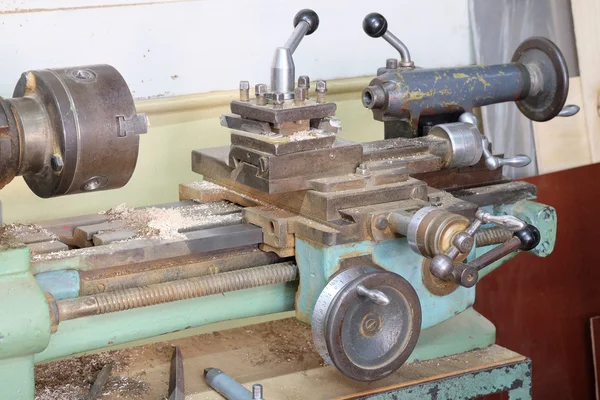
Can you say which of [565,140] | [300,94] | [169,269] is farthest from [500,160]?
[565,140]

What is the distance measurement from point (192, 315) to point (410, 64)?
2.37 feet

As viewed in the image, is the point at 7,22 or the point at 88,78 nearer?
the point at 88,78

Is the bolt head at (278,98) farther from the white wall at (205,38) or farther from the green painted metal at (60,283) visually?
the white wall at (205,38)

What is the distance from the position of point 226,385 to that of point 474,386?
17.4 inches

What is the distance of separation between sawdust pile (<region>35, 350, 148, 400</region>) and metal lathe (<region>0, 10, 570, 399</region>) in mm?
87

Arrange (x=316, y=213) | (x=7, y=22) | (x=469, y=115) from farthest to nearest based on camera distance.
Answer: (x=7, y=22)
(x=469, y=115)
(x=316, y=213)

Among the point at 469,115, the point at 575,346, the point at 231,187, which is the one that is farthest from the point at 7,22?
the point at 575,346

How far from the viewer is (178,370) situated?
1608 mm

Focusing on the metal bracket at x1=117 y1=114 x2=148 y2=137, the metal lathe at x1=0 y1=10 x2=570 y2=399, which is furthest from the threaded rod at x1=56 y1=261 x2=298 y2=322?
the metal bracket at x1=117 y1=114 x2=148 y2=137

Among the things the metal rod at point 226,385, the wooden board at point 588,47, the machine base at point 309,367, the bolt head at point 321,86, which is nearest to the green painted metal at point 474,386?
the machine base at point 309,367

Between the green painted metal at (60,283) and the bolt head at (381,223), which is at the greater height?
the bolt head at (381,223)

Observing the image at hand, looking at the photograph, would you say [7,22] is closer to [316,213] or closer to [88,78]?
[88,78]

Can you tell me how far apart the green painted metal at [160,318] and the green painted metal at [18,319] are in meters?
0.11

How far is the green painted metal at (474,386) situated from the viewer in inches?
62.4
